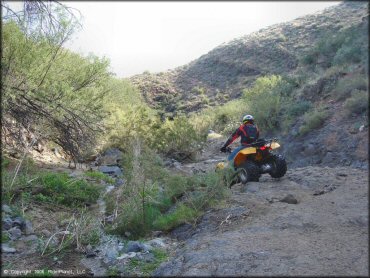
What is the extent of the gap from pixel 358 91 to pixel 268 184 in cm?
544

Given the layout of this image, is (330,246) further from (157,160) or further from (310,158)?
(310,158)

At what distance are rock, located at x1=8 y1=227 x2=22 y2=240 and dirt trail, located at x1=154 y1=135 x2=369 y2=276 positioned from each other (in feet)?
7.59

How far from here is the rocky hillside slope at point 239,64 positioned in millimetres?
35969

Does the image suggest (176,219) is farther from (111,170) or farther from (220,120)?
(220,120)

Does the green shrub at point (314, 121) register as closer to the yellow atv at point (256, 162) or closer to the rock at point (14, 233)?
the yellow atv at point (256, 162)

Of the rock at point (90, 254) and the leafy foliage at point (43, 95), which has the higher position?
the leafy foliage at point (43, 95)

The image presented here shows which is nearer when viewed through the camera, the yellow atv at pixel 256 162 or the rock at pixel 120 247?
the rock at pixel 120 247

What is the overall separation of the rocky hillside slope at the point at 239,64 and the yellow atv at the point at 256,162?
74.2ft

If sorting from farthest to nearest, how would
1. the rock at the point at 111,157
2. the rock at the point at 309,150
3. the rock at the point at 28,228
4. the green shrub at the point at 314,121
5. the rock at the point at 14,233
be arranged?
the green shrub at the point at 314,121 < the rock at the point at 111,157 < the rock at the point at 309,150 < the rock at the point at 28,228 < the rock at the point at 14,233

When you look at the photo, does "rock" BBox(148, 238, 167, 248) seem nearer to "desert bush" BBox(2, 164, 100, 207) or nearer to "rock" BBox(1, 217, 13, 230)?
"rock" BBox(1, 217, 13, 230)

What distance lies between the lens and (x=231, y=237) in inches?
225

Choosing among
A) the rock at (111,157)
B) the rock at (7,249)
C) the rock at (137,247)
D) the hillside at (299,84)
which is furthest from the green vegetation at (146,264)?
the rock at (111,157)

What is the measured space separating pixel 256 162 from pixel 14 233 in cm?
545

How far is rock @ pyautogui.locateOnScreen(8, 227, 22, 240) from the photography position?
19.7ft
